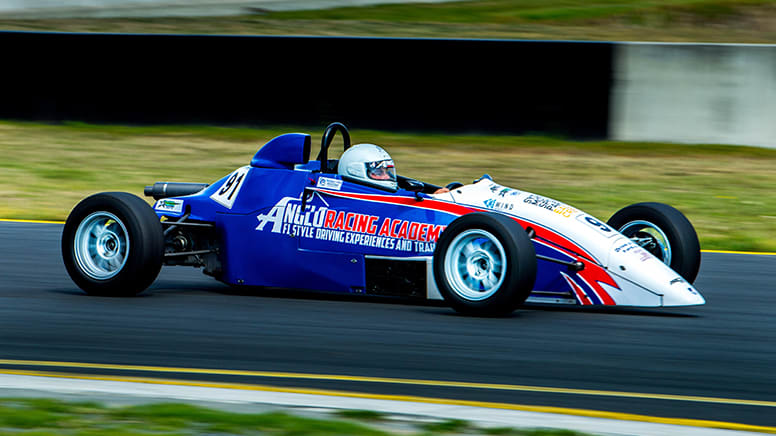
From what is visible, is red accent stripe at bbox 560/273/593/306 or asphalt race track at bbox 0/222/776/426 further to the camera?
red accent stripe at bbox 560/273/593/306

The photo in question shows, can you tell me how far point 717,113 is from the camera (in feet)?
57.6

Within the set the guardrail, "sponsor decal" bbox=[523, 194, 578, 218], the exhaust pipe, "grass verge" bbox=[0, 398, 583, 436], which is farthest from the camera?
the guardrail

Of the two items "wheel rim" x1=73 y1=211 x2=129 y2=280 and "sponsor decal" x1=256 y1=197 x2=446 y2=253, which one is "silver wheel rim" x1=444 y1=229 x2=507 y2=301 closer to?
"sponsor decal" x1=256 y1=197 x2=446 y2=253

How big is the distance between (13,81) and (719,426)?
17.0 m

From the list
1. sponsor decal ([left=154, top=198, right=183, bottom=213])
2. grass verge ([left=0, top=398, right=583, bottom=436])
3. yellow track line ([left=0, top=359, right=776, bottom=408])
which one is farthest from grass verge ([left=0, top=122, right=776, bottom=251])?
grass verge ([left=0, top=398, right=583, bottom=436])

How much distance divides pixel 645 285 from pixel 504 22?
20883 millimetres


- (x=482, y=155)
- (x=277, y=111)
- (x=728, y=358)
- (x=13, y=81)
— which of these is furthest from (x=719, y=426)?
(x=13, y=81)

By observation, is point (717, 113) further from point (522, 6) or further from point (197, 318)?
point (522, 6)

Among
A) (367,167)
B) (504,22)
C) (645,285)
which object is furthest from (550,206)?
(504,22)

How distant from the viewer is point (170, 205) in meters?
8.54

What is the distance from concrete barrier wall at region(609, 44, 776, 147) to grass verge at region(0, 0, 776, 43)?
5.54 m

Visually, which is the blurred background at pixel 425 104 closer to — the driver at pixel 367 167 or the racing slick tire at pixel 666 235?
the racing slick tire at pixel 666 235

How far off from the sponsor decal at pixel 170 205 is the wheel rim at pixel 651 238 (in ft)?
11.1

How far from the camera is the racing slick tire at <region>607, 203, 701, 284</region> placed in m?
7.94
